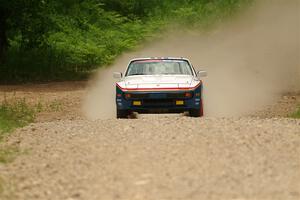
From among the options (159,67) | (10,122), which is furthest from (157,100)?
(10,122)

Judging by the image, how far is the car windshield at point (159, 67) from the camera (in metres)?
17.5

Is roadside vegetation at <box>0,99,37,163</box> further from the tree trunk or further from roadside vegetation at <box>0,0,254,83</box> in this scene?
roadside vegetation at <box>0,0,254,83</box>

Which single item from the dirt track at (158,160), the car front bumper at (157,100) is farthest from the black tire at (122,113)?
the dirt track at (158,160)

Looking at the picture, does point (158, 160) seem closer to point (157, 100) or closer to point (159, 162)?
point (159, 162)

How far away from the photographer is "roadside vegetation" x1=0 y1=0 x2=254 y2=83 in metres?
34.2

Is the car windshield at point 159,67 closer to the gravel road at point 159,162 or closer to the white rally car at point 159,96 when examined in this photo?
the white rally car at point 159,96

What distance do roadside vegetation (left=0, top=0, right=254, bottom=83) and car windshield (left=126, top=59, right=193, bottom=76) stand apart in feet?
53.8

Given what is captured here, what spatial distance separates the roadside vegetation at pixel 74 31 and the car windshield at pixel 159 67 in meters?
16.4

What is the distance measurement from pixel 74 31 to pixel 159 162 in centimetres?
3232

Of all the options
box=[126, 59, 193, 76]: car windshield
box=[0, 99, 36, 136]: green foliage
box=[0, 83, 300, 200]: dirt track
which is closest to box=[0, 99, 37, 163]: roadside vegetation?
box=[0, 99, 36, 136]: green foliage

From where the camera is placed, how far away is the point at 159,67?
1761 centimetres

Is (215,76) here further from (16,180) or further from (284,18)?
(16,180)

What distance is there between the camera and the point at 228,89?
89.4 feet

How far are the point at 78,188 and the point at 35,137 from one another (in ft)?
14.2
